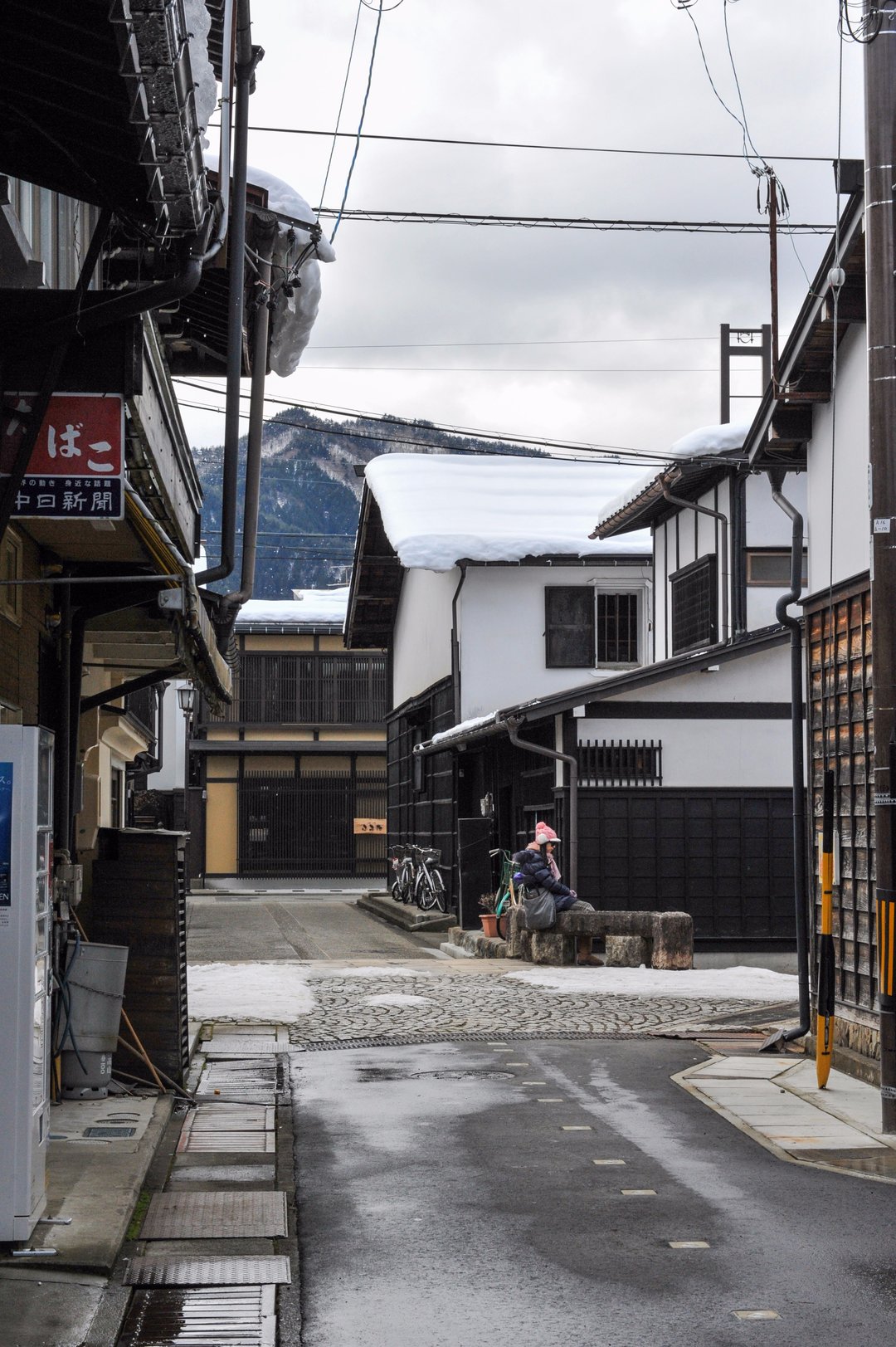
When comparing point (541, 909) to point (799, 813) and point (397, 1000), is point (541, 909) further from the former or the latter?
point (799, 813)

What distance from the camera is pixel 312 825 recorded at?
46750mm

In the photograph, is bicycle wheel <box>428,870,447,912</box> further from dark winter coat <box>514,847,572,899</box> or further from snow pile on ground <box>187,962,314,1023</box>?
dark winter coat <box>514,847,572,899</box>

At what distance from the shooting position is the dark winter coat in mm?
19016

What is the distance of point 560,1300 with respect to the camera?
595 cm

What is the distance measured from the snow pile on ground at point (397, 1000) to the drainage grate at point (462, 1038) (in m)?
2.05

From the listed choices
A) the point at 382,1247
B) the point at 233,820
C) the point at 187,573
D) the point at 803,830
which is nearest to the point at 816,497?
the point at 803,830

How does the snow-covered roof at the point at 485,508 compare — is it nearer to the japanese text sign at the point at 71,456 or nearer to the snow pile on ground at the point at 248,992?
the snow pile on ground at the point at 248,992

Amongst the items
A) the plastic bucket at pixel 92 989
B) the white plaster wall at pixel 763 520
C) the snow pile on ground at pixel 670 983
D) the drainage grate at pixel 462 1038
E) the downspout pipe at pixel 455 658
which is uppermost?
the white plaster wall at pixel 763 520

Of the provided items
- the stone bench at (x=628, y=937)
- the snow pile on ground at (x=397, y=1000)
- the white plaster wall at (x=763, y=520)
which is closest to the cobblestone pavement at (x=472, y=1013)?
the snow pile on ground at (x=397, y=1000)

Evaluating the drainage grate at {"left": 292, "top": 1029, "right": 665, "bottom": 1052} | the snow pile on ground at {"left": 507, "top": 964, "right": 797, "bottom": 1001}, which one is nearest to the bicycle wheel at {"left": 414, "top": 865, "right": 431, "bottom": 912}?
the snow pile on ground at {"left": 507, "top": 964, "right": 797, "bottom": 1001}

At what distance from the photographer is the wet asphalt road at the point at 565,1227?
5.69 m

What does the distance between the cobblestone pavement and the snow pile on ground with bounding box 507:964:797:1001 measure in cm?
27

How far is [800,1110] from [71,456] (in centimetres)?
636

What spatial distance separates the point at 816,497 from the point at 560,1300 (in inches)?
329
